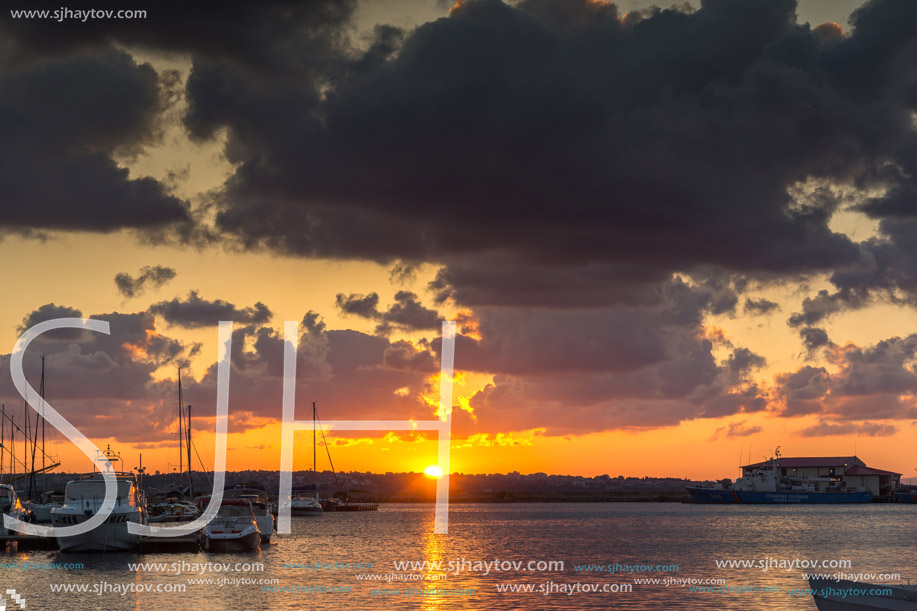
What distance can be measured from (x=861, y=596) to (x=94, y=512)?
5920 centimetres

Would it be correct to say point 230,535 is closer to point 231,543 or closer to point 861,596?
point 231,543

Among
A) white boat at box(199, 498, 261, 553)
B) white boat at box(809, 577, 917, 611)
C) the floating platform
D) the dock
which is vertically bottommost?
the dock

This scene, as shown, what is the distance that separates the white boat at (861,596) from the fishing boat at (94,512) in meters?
54.5

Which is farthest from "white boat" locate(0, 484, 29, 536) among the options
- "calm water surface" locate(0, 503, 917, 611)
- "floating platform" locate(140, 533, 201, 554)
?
"floating platform" locate(140, 533, 201, 554)

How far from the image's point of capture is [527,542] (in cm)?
11538

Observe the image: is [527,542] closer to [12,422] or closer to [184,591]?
[184,591]

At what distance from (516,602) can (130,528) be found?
36212mm

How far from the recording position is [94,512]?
7844cm

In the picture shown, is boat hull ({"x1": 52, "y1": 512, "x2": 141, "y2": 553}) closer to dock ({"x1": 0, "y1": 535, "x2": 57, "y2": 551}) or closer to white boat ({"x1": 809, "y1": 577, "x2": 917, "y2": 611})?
dock ({"x1": 0, "y1": 535, "x2": 57, "y2": 551})

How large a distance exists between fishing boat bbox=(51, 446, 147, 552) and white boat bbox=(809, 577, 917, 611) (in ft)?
179

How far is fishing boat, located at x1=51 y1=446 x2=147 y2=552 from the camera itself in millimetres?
77812

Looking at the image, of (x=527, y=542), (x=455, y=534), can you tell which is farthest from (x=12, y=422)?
(x=527, y=542)

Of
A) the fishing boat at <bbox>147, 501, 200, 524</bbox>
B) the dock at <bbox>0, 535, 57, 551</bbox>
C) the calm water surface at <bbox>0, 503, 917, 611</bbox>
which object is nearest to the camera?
the calm water surface at <bbox>0, 503, 917, 611</bbox>

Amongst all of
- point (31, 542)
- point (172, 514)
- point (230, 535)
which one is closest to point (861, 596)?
point (230, 535)
